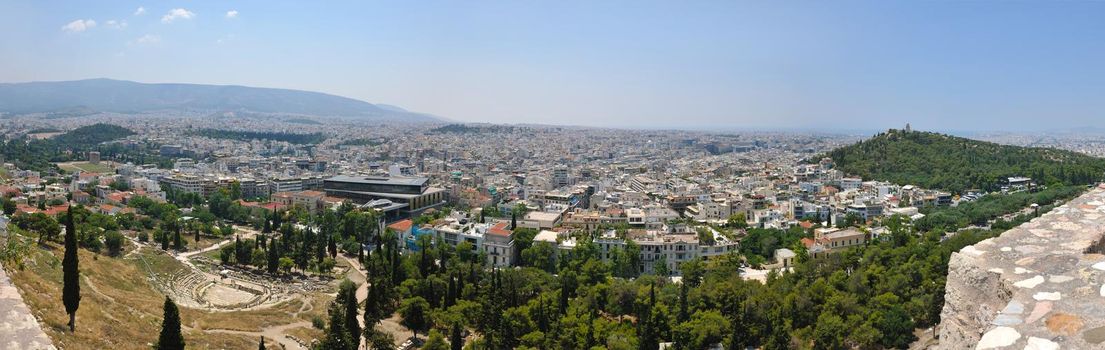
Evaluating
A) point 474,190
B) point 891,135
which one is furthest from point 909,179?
point 474,190

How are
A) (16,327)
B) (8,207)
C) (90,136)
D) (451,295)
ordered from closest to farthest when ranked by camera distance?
(16,327)
(451,295)
(8,207)
(90,136)

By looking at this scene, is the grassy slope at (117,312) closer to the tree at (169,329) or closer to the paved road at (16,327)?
the tree at (169,329)

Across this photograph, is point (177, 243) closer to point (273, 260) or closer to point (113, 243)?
point (113, 243)

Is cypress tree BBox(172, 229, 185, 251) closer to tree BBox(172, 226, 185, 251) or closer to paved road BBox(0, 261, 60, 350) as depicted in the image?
tree BBox(172, 226, 185, 251)

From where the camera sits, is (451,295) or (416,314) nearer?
(416,314)

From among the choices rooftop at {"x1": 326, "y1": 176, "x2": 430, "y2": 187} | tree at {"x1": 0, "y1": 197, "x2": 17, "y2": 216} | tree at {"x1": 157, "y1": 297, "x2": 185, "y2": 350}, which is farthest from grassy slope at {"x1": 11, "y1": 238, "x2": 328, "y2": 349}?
rooftop at {"x1": 326, "y1": 176, "x2": 430, "y2": 187}

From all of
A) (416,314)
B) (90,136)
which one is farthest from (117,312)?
(90,136)
